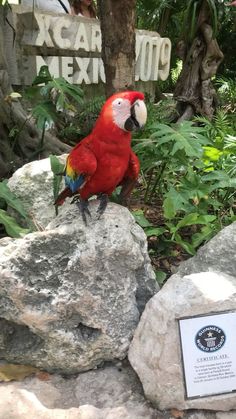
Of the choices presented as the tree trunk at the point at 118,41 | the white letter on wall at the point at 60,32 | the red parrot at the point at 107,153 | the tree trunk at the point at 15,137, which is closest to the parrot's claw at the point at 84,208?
the red parrot at the point at 107,153

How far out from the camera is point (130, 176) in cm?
175

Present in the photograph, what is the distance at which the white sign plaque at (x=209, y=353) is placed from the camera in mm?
1392

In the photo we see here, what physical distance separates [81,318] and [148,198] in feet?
4.42

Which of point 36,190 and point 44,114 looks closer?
point 36,190

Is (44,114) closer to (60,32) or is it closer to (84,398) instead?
(60,32)

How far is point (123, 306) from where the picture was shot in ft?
5.00

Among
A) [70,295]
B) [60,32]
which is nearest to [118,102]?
[70,295]

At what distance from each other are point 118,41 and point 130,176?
853mm

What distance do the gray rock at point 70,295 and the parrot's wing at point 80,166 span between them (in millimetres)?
158

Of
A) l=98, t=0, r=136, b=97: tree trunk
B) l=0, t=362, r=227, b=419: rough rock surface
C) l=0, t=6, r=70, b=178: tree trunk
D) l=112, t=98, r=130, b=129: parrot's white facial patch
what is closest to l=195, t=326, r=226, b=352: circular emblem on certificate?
l=0, t=362, r=227, b=419: rough rock surface

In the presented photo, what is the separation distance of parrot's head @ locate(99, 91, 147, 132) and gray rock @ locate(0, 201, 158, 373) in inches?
14.2

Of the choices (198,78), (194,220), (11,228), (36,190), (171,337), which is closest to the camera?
(171,337)

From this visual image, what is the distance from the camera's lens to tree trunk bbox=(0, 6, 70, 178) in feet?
9.13

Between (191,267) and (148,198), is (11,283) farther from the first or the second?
(148,198)
